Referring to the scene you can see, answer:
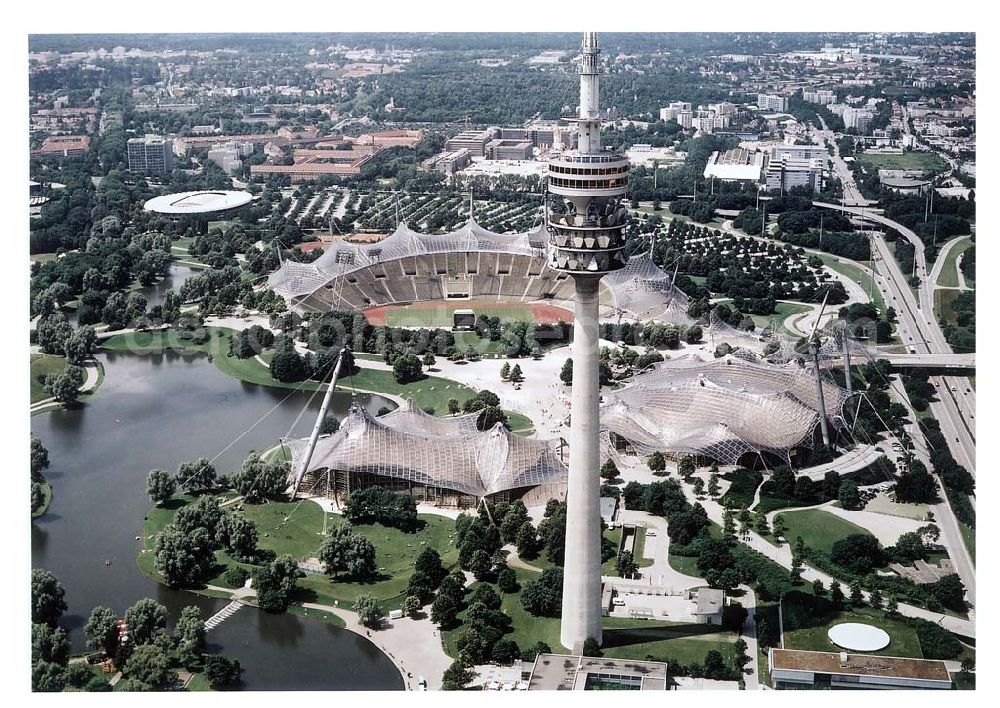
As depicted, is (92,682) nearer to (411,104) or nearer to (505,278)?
(505,278)

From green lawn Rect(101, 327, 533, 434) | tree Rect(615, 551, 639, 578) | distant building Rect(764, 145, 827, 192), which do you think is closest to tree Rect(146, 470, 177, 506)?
green lawn Rect(101, 327, 533, 434)

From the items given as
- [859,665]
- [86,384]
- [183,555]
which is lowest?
[859,665]

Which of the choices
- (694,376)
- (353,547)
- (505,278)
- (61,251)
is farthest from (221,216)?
(353,547)

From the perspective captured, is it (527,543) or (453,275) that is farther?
(453,275)

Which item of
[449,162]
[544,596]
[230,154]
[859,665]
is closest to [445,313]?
[544,596]

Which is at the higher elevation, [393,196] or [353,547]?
[393,196]

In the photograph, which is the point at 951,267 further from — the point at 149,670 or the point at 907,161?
the point at 149,670
